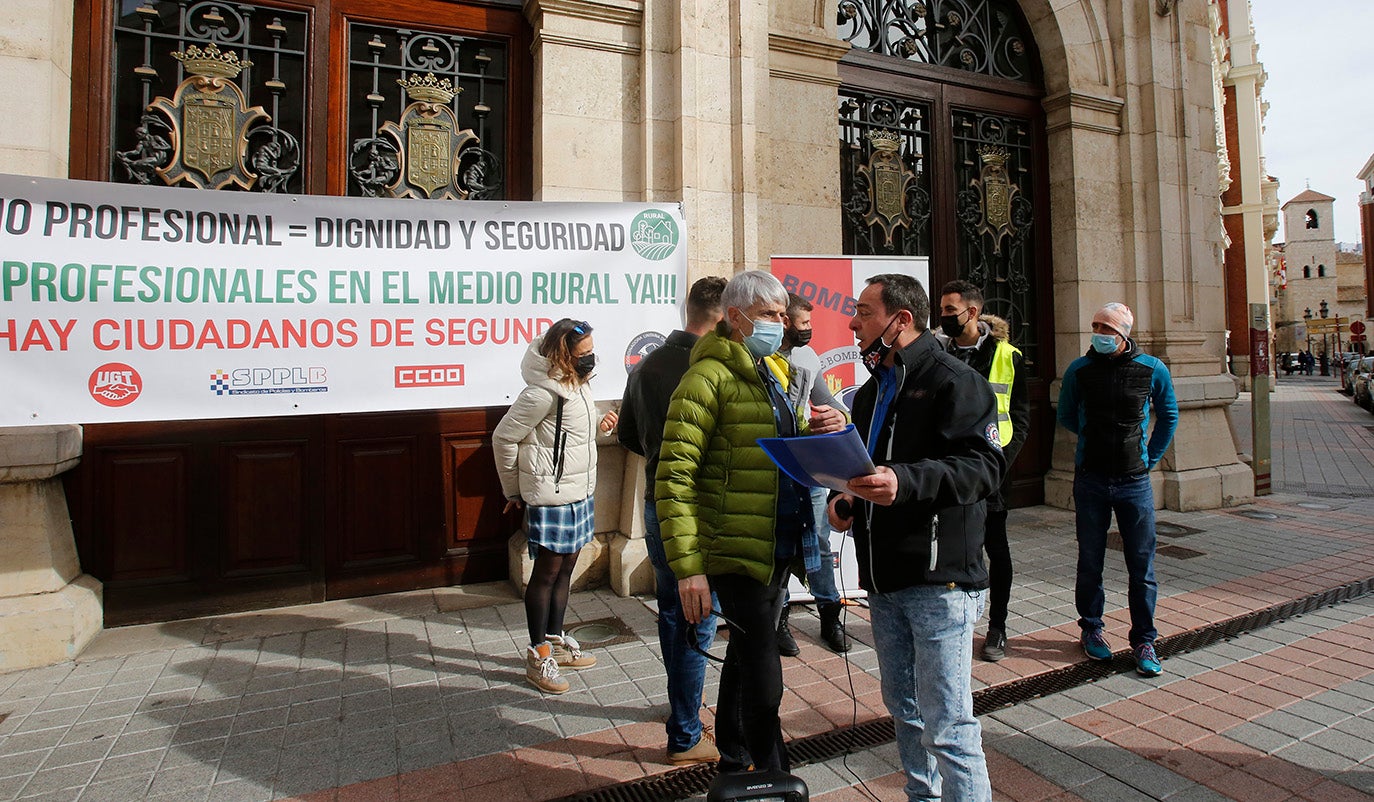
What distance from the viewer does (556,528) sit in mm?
3938

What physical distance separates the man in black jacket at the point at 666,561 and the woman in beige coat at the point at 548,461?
2.20 ft

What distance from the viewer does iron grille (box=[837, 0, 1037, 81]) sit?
7328 mm

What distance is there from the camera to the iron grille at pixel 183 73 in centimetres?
487

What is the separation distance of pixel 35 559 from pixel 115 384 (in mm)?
1235

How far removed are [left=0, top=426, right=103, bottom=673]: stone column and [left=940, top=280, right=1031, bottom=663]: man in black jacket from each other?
16.5 feet

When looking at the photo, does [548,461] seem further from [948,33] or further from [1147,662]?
[948,33]

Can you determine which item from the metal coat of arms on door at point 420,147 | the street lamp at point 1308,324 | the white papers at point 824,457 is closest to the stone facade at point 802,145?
the metal coat of arms on door at point 420,147

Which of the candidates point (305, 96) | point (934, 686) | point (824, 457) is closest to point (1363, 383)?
point (934, 686)

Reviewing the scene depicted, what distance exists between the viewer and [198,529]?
16.3ft

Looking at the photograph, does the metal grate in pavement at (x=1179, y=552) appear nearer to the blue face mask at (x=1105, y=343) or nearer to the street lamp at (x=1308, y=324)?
the blue face mask at (x=1105, y=343)

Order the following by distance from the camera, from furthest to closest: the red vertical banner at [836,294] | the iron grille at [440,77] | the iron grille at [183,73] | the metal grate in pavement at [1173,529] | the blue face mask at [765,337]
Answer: the metal grate in pavement at [1173,529], the iron grille at [440,77], the red vertical banner at [836,294], the iron grille at [183,73], the blue face mask at [765,337]

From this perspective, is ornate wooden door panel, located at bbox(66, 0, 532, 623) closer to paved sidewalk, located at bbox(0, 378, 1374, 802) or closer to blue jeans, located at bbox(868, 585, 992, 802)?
paved sidewalk, located at bbox(0, 378, 1374, 802)

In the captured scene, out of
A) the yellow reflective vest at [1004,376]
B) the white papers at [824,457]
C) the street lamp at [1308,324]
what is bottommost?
the white papers at [824,457]

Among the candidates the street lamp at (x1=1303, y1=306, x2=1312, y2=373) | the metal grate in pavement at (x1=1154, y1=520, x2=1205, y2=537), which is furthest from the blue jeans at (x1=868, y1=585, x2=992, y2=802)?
the street lamp at (x1=1303, y1=306, x2=1312, y2=373)
